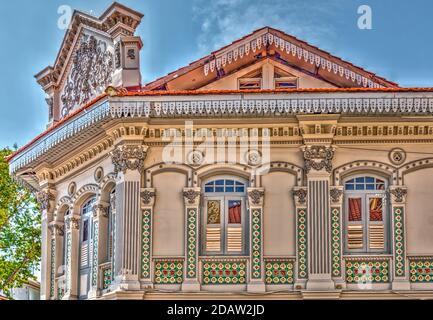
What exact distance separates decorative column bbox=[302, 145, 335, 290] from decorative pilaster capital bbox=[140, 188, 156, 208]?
11.7ft

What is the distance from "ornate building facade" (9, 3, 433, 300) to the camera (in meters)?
24.5

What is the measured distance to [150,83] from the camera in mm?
25719

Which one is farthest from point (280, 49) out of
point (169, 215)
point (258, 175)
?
point (169, 215)

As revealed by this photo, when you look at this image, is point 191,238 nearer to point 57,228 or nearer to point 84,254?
point 84,254

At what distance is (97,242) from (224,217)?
3297mm

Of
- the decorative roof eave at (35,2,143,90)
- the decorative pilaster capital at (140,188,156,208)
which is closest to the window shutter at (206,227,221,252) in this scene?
the decorative pilaster capital at (140,188,156,208)

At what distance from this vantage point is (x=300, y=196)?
24922mm

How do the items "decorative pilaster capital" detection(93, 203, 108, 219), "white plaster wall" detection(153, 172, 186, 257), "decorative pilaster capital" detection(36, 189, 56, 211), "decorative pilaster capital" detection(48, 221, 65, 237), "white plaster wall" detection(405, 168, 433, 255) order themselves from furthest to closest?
"decorative pilaster capital" detection(36, 189, 56, 211) → "decorative pilaster capital" detection(48, 221, 65, 237) → "decorative pilaster capital" detection(93, 203, 108, 219) → "white plaster wall" detection(153, 172, 186, 257) → "white plaster wall" detection(405, 168, 433, 255)

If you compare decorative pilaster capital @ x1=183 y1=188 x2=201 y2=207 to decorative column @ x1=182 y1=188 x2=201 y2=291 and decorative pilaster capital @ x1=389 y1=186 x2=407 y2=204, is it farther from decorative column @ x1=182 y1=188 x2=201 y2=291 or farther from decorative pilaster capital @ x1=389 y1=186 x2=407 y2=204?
decorative pilaster capital @ x1=389 y1=186 x2=407 y2=204
